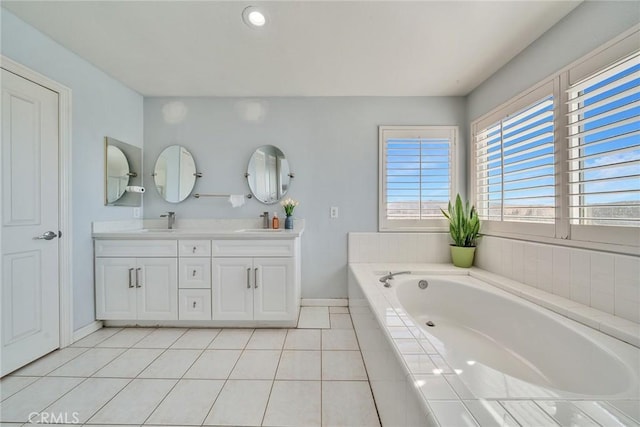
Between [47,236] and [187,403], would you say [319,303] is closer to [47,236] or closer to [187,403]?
[187,403]

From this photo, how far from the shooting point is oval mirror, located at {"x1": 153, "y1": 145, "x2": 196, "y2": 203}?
250 centimetres

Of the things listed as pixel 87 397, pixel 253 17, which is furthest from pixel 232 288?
pixel 253 17

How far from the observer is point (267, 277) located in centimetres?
204

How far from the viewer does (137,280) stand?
2.03m

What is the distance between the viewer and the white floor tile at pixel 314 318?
2.11 m

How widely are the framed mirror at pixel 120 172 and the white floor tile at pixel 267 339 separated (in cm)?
177

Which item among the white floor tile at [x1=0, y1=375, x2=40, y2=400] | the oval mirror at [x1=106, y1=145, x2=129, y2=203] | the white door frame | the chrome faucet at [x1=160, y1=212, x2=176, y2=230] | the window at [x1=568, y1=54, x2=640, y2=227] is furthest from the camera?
the chrome faucet at [x1=160, y1=212, x2=176, y2=230]

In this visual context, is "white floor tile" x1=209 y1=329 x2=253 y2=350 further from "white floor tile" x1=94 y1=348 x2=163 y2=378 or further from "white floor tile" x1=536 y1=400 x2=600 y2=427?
"white floor tile" x1=536 y1=400 x2=600 y2=427

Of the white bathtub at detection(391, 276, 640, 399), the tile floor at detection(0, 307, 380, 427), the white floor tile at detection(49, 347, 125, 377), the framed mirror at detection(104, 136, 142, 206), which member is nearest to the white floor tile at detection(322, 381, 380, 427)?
the tile floor at detection(0, 307, 380, 427)

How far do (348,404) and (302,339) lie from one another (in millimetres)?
696

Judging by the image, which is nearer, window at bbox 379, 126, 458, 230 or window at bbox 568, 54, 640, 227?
window at bbox 568, 54, 640, 227

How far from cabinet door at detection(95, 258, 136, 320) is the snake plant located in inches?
115

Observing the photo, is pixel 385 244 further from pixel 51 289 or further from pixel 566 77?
pixel 51 289

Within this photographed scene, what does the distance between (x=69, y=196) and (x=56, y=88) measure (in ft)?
2.53
